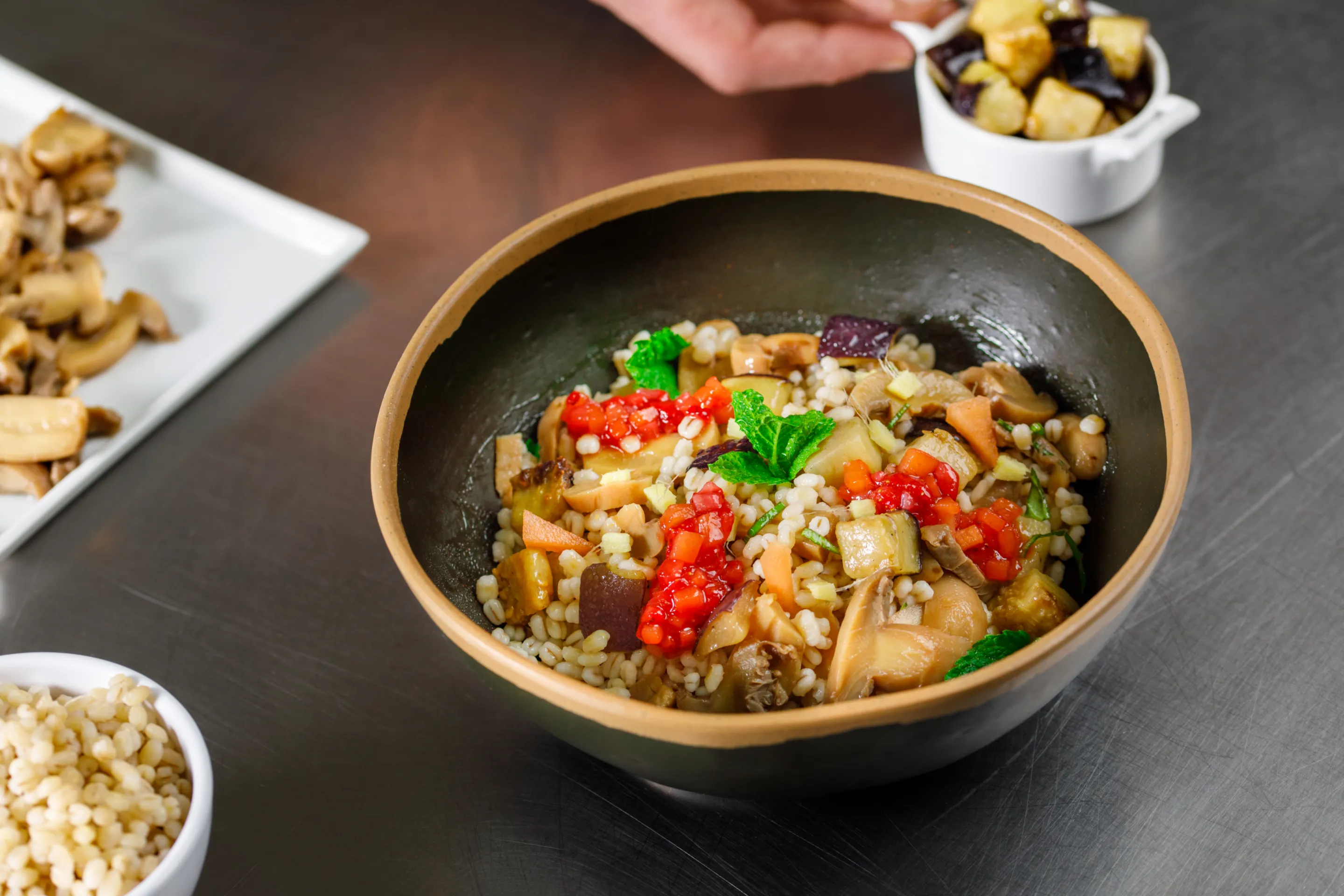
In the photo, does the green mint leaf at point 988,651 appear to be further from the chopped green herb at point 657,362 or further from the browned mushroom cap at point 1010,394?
the chopped green herb at point 657,362

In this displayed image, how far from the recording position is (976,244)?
1.87m

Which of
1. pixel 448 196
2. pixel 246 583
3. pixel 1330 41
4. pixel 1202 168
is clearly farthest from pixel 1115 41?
pixel 246 583

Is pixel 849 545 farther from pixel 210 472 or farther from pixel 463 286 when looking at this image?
pixel 210 472

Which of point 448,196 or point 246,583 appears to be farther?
point 448,196

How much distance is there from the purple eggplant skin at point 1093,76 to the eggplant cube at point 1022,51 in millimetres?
56

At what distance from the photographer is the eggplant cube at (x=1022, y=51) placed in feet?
7.25

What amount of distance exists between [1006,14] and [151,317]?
1.90 metres

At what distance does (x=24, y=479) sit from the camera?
207 cm

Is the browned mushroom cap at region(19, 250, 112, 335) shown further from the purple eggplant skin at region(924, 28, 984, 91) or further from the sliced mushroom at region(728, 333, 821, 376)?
the purple eggplant skin at region(924, 28, 984, 91)

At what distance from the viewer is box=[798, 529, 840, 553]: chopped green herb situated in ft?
5.22

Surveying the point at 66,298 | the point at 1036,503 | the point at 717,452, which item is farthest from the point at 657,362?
the point at 66,298

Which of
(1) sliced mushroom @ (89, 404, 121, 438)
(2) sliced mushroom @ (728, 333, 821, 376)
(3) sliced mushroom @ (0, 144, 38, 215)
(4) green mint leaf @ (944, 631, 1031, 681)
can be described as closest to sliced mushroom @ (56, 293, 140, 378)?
(1) sliced mushroom @ (89, 404, 121, 438)

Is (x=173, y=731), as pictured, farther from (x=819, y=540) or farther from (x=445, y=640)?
(x=819, y=540)

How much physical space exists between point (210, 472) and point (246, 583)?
31 cm
